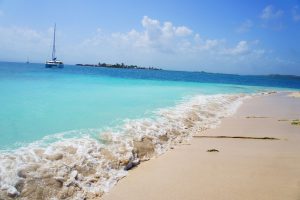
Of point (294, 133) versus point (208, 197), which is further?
point (294, 133)

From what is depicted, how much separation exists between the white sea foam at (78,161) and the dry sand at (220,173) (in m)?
0.34

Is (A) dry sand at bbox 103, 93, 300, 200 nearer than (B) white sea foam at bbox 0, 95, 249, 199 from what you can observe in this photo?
No

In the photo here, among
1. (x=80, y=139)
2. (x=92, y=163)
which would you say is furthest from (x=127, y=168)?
(x=80, y=139)

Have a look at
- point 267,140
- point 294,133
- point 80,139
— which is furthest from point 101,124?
point 294,133

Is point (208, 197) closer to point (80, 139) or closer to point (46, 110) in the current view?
point (80, 139)

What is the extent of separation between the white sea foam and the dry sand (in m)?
0.34

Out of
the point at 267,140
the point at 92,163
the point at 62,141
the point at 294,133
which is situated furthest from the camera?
the point at 294,133

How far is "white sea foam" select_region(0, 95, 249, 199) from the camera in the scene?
13.9 feet

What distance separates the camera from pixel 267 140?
7973mm

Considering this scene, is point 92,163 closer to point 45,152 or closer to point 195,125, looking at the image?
point 45,152

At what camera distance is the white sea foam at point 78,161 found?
4242 mm

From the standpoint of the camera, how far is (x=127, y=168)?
553 cm

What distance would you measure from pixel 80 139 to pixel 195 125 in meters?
4.55

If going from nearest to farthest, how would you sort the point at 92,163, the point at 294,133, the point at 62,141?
the point at 92,163, the point at 62,141, the point at 294,133
